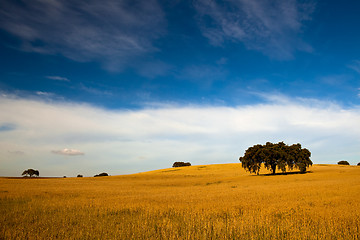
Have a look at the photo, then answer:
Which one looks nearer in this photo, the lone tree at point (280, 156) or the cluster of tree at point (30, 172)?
the lone tree at point (280, 156)

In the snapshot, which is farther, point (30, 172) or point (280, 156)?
point (30, 172)

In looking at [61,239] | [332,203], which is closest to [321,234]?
[332,203]

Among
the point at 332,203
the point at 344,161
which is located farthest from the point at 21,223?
the point at 344,161

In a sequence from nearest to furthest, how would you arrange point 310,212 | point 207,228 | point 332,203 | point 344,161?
point 207,228 < point 310,212 < point 332,203 < point 344,161

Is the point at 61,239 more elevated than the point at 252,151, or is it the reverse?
the point at 252,151

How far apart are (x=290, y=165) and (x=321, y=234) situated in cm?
4760

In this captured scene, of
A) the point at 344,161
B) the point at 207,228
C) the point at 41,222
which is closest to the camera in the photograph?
the point at 207,228

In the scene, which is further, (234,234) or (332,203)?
(332,203)

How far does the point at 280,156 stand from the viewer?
51250 millimetres

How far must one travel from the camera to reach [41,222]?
34.6 feet

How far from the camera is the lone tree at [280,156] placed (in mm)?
51125

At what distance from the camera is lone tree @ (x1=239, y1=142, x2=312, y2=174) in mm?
51125

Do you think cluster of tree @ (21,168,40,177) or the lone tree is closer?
the lone tree

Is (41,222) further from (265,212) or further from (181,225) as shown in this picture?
(265,212)
